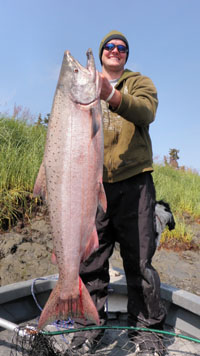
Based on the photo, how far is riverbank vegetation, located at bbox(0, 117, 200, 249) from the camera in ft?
16.3

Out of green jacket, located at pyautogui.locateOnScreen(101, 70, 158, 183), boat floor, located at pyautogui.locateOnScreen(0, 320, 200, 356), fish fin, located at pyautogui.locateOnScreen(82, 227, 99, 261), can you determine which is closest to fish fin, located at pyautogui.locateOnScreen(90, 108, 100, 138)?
fish fin, located at pyautogui.locateOnScreen(82, 227, 99, 261)

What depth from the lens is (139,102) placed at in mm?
2104

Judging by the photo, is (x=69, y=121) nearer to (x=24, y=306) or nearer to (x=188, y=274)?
(x=24, y=306)

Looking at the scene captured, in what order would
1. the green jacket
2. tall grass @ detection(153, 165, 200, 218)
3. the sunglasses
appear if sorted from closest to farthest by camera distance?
1. the green jacket
2. the sunglasses
3. tall grass @ detection(153, 165, 200, 218)

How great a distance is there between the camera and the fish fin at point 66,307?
1968mm

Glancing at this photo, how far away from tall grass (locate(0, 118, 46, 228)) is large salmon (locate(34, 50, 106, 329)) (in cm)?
311

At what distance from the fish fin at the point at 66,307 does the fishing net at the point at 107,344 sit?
383mm

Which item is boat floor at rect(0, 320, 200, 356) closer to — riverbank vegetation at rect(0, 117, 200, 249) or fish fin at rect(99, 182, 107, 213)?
fish fin at rect(99, 182, 107, 213)

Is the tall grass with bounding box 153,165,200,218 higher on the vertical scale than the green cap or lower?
lower

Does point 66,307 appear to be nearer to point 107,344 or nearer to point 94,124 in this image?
point 94,124

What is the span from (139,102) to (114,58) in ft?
2.86

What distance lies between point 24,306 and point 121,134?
2143 mm

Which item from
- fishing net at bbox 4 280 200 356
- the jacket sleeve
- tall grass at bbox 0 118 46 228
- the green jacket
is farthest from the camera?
tall grass at bbox 0 118 46 228

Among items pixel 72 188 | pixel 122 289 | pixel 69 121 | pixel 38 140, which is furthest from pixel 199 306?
pixel 38 140
